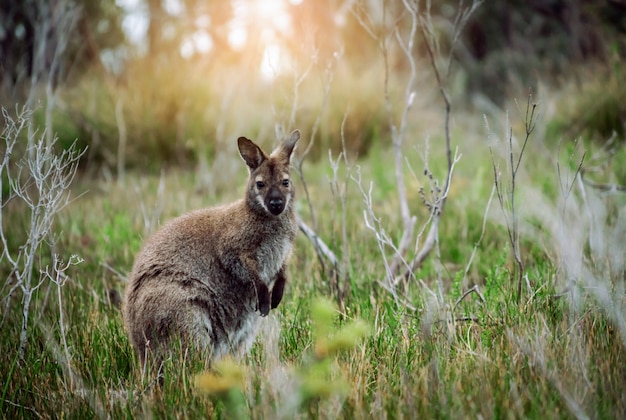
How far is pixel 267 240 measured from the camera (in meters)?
3.49

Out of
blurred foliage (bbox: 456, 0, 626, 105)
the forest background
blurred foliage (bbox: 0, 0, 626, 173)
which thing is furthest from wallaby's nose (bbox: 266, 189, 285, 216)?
blurred foliage (bbox: 456, 0, 626, 105)

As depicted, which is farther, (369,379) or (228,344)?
(228,344)

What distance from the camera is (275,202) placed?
11.0 ft

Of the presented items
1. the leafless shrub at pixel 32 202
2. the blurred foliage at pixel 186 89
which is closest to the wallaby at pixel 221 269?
the leafless shrub at pixel 32 202

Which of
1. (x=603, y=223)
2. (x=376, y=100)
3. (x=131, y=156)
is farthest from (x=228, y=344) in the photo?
(x=376, y=100)

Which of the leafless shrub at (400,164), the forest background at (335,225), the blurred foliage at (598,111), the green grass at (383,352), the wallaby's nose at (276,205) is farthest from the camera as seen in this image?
the blurred foliage at (598,111)

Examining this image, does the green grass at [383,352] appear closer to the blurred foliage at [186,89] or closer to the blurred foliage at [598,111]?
the blurred foliage at [186,89]

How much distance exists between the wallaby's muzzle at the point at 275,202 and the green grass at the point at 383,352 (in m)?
0.60

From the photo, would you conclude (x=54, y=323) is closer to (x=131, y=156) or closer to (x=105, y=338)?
(x=105, y=338)

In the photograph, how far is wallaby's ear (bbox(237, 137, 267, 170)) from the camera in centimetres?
342

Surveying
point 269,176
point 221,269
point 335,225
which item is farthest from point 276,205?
point 335,225

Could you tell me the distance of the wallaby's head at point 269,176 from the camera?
11.1 feet

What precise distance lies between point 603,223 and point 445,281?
1114 millimetres

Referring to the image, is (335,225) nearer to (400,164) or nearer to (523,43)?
(400,164)
